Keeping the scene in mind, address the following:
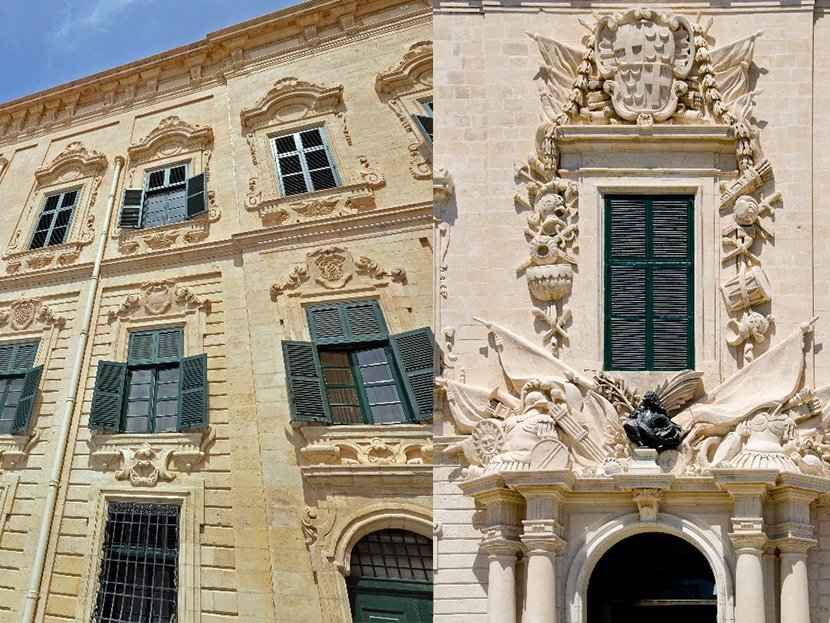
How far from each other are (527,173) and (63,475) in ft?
15.3

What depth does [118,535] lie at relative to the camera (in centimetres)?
933

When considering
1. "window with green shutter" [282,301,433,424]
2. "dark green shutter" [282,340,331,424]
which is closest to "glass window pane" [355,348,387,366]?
"window with green shutter" [282,301,433,424]

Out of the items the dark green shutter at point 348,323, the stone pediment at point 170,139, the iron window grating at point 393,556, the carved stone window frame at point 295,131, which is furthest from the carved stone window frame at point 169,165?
the iron window grating at point 393,556

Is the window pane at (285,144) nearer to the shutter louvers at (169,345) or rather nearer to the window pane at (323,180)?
the window pane at (323,180)

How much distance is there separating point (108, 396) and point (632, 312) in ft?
14.5

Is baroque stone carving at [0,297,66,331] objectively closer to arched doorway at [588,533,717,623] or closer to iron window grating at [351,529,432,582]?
iron window grating at [351,529,432,582]

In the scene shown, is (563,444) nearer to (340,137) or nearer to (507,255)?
(507,255)

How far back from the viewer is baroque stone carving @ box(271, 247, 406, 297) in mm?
8953

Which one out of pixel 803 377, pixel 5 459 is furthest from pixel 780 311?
pixel 5 459

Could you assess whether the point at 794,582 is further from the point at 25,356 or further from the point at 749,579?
the point at 25,356

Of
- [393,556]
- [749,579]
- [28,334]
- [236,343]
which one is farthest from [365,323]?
[28,334]

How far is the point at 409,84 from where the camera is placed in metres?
9.47

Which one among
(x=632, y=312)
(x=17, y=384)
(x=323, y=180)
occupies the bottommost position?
(x=17, y=384)

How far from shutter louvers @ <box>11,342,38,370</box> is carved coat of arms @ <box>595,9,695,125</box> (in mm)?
5601
